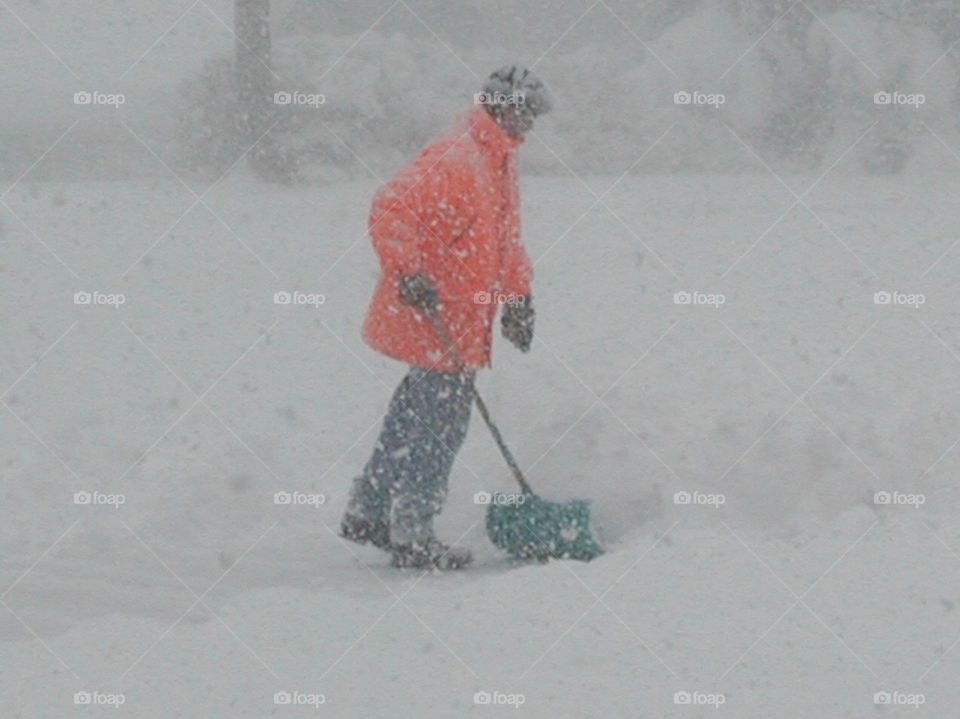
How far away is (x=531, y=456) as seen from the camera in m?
6.72

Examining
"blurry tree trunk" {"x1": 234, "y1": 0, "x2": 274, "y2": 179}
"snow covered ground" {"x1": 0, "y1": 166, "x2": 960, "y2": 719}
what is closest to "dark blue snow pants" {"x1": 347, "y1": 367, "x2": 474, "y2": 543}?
"snow covered ground" {"x1": 0, "y1": 166, "x2": 960, "y2": 719}

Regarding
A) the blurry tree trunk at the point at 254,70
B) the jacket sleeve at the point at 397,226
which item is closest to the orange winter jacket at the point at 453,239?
the jacket sleeve at the point at 397,226

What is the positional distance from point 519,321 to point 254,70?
5777mm

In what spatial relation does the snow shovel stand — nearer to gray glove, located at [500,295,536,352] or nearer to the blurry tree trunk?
gray glove, located at [500,295,536,352]

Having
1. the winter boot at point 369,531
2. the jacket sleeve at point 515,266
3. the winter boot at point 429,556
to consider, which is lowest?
the winter boot at point 429,556

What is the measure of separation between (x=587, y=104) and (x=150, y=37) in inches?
136

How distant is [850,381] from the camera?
6.94 metres

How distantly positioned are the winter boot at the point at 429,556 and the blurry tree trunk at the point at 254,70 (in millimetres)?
5723

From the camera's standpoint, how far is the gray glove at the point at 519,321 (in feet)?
19.1

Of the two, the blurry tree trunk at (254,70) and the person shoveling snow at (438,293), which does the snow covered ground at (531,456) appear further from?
the blurry tree trunk at (254,70)

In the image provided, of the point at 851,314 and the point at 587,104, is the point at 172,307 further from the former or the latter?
the point at 587,104

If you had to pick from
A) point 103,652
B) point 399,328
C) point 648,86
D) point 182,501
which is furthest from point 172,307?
point 648,86

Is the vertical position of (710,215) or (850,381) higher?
(710,215)

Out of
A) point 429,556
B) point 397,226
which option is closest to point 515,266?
point 397,226
